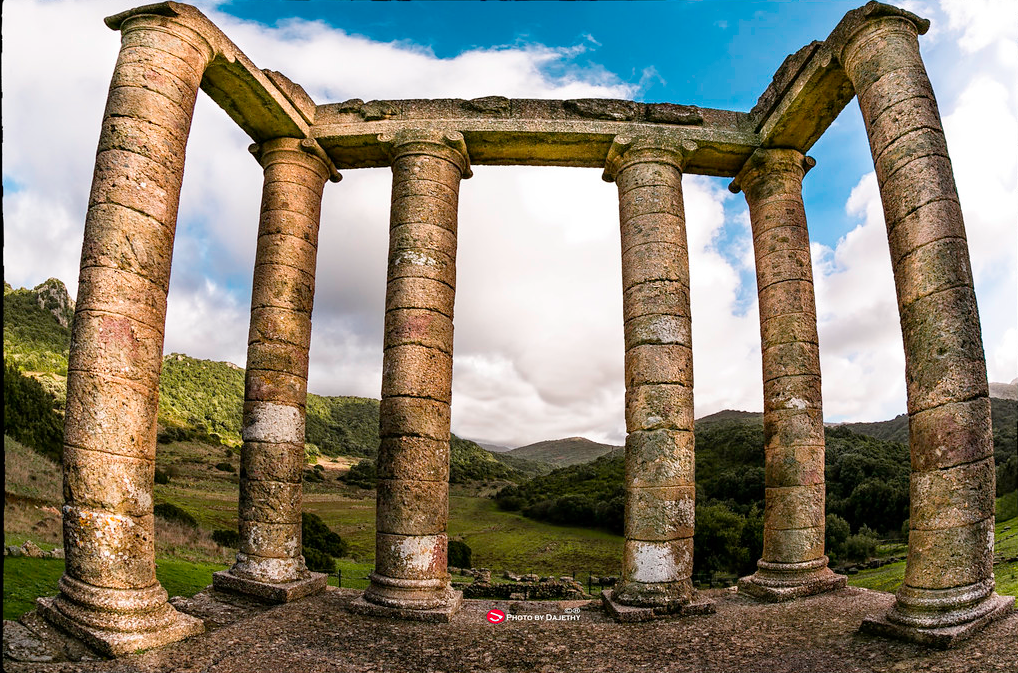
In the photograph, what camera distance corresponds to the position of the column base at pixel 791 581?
36.8 feet

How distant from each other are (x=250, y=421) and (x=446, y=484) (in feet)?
Result: 12.6

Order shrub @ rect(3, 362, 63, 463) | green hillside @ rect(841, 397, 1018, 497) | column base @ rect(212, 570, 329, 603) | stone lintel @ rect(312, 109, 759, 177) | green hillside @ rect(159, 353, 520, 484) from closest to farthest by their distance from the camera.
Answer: column base @ rect(212, 570, 329, 603) → stone lintel @ rect(312, 109, 759, 177) → green hillside @ rect(841, 397, 1018, 497) → shrub @ rect(3, 362, 63, 463) → green hillside @ rect(159, 353, 520, 484)

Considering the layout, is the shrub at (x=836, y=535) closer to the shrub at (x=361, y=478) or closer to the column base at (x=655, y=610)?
the column base at (x=655, y=610)

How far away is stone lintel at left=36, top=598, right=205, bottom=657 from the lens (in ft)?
24.5

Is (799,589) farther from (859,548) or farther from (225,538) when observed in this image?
(225,538)

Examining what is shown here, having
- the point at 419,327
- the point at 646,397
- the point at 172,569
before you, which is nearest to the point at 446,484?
the point at 419,327

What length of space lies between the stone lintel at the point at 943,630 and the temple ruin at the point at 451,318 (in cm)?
4

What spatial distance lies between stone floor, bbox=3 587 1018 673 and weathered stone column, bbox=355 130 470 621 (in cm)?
64

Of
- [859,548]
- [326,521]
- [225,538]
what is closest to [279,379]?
[225,538]

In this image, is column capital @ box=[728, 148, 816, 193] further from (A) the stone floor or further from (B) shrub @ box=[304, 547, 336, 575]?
(B) shrub @ box=[304, 547, 336, 575]

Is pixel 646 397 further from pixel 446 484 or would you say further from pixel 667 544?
pixel 446 484

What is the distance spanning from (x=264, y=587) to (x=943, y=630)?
976 cm

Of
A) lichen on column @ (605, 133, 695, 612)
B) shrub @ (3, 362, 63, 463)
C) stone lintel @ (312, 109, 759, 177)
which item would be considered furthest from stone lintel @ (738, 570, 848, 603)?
shrub @ (3, 362, 63, 463)

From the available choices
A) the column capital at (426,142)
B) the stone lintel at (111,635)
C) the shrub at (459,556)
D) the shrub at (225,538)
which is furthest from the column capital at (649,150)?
the shrub at (225,538)
